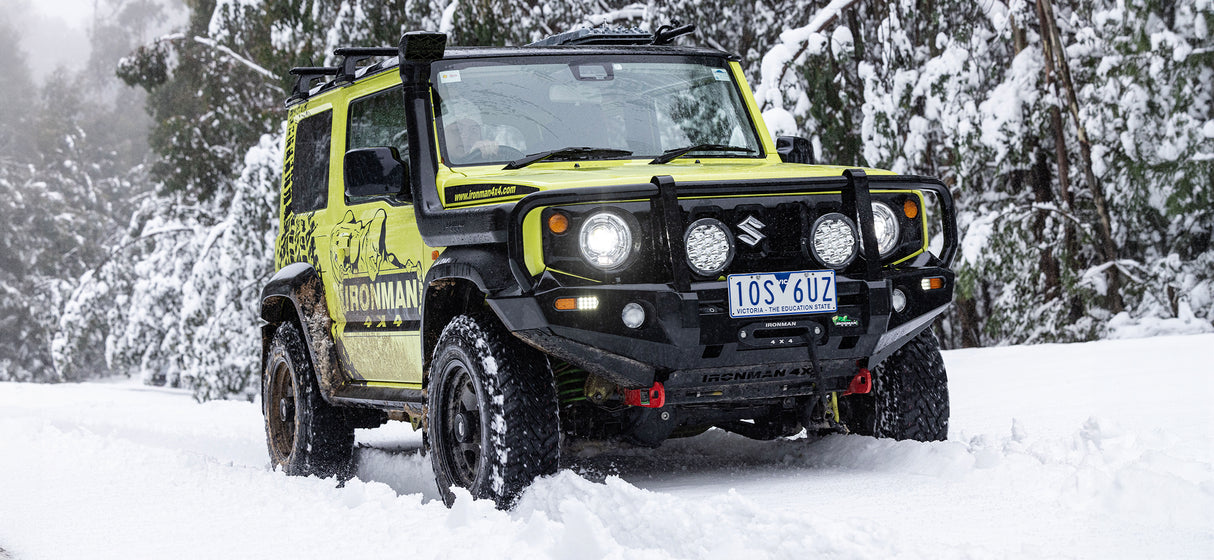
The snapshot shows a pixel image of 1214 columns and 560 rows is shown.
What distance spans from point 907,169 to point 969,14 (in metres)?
1.97

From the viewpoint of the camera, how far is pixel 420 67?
5.89 m

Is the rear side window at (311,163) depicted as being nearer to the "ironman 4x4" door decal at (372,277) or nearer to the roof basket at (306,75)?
the roof basket at (306,75)

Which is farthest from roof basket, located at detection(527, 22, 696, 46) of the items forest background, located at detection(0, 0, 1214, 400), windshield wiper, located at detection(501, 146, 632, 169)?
forest background, located at detection(0, 0, 1214, 400)

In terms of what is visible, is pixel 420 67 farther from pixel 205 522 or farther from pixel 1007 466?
pixel 1007 466

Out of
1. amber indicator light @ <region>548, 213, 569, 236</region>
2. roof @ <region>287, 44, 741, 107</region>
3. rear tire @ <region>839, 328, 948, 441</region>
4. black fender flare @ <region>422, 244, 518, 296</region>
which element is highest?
roof @ <region>287, 44, 741, 107</region>

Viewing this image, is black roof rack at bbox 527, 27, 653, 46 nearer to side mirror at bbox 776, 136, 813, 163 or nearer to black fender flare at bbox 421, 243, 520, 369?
side mirror at bbox 776, 136, 813, 163

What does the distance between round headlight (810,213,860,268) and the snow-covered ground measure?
0.84 m

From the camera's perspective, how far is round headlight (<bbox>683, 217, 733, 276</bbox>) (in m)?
4.87

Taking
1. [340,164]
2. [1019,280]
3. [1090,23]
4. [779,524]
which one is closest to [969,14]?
[1090,23]

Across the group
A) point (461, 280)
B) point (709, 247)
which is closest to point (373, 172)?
point (461, 280)

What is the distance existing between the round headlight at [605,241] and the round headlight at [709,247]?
0.23m

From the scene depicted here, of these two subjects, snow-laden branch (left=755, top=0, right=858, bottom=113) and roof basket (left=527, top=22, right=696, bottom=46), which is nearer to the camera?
roof basket (left=527, top=22, right=696, bottom=46)

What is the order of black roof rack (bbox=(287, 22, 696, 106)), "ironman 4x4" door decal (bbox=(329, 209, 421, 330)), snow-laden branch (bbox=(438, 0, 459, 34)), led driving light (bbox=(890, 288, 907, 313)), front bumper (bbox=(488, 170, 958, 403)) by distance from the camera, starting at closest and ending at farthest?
front bumper (bbox=(488, 170, 958, 403)), led driving light (bbox=(890, 288, 907, 313)), "ironman 4x4" door decal (bbox=(329, 209, 421, 330)), black roof rack (bbox=(287, 22, 696, 106)), snow-laden branch (bbox=(438, 0, 459, 34))

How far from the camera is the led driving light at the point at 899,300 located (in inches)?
203
